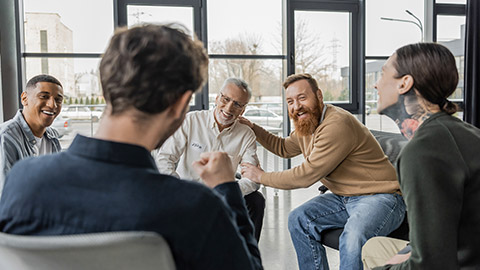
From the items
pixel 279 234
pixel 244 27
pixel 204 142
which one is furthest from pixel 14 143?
pixel 244 27

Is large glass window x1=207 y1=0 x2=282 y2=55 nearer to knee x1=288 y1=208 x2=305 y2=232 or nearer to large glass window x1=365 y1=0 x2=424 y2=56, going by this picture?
large glass window x1=365 y1=0 x2=424 y2=56

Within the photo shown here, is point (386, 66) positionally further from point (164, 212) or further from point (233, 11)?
point (233, 11)

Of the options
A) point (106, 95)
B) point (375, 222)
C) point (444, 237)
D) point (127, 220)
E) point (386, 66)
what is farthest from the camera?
point (375, 222)

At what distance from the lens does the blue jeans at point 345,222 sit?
2.17m

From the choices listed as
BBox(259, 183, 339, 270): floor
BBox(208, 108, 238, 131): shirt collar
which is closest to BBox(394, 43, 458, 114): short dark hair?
BBox(208, 108, 238, 131): shirt collar

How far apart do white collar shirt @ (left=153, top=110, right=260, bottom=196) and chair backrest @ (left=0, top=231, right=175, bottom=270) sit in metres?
2.13

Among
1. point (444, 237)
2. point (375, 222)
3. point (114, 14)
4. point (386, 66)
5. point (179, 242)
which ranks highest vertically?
point (114, 14)

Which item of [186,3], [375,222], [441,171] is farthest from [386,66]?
[186,3]

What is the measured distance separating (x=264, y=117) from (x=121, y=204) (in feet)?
16.0

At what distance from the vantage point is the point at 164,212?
75 cm

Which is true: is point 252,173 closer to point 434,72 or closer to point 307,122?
point 307,122

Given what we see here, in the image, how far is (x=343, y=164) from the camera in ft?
8.20

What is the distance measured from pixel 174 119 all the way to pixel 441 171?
0.76 m

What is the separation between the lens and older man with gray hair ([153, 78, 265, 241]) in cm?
287
